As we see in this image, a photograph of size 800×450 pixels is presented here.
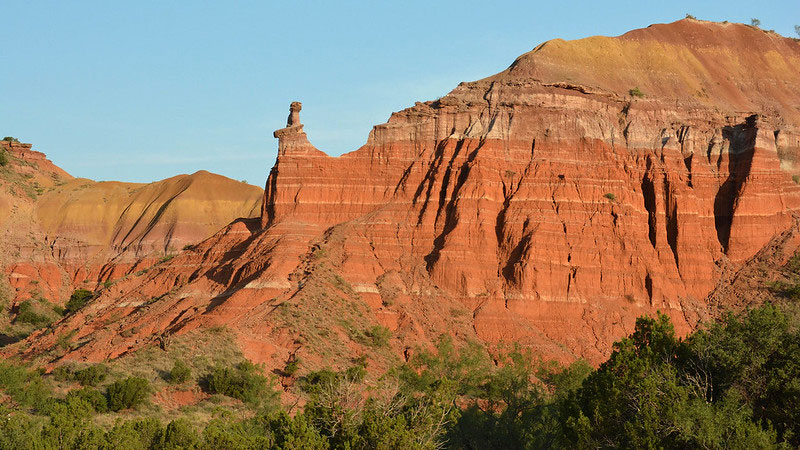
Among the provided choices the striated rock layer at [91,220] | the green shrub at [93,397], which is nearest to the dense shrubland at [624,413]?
the green shrub at [93,397]

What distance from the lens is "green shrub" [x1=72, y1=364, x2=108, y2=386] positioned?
55.2 metres

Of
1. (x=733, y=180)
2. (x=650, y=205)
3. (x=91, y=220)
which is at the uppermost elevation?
(x=733, y=180)

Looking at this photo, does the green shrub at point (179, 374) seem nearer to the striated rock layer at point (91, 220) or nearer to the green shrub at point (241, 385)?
the green shrub at point (241, 385)

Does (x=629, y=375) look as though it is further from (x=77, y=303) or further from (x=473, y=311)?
(x=77, y=303)

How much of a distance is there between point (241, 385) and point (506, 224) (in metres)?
28.4

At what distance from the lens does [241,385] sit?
187 ft

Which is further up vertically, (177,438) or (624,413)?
(624,413)

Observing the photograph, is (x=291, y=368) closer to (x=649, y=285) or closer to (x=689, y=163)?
(x=649, y=285)

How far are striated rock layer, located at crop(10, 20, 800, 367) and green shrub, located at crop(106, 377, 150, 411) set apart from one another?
533 inches

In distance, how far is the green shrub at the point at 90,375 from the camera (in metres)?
55.2

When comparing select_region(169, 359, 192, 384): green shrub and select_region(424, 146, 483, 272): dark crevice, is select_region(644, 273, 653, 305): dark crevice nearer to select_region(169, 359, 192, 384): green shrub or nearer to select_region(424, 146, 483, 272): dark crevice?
select_region(424, 146, 483, 272): dark crevice

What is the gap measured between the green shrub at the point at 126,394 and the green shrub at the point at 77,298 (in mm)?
52138

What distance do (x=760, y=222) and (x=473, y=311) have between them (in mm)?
24594

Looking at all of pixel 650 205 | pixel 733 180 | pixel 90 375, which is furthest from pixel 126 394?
pixel 733 180
